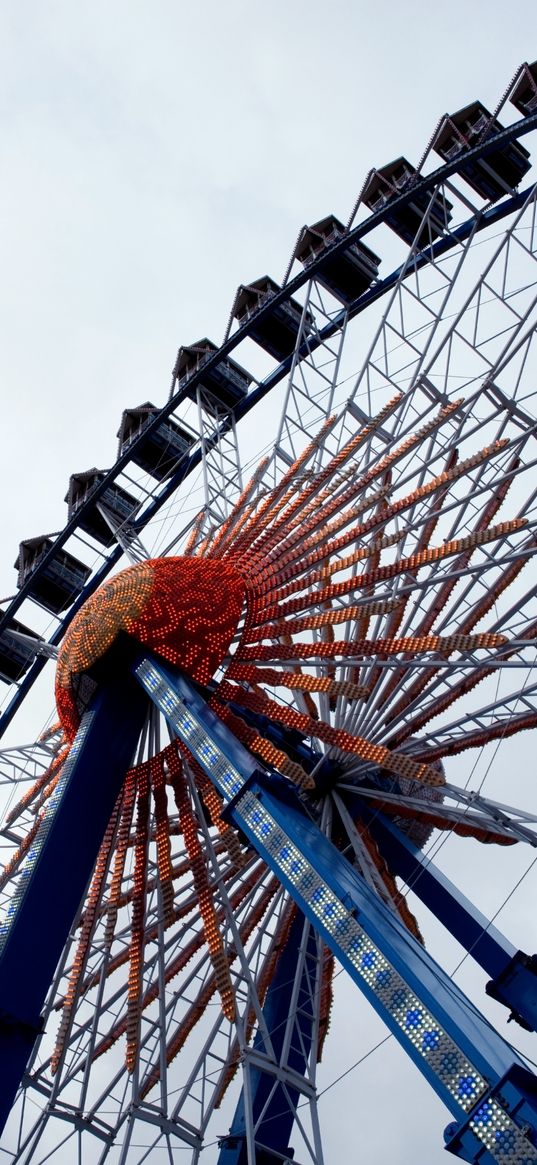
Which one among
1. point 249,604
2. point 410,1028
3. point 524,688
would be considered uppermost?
point 524,688

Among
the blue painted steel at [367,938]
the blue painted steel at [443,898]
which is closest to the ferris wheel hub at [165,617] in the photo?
the blue painted steel at [367,938]

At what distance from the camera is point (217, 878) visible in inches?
666

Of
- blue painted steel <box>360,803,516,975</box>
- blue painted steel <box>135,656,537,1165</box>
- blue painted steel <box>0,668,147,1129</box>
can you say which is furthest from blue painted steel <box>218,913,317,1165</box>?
blue painted steel <box>135,656,537,1165</box>

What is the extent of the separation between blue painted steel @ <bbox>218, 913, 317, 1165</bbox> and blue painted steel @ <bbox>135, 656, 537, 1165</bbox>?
3.86 meters

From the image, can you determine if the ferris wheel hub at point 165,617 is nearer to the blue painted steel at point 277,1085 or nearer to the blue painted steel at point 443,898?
the blue painted steel at point 443,898

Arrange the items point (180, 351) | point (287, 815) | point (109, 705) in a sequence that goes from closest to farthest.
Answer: point (287, 815), point (109, 705), point (180, 351)

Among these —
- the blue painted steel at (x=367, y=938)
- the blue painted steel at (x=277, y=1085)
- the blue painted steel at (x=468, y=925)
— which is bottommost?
the blue painted steel at (x=277, y=1085)

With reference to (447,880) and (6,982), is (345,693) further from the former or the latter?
(6,982)

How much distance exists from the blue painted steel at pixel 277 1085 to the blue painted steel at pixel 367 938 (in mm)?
3859

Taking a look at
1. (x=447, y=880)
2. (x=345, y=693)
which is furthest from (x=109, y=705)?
(x=447, y=880)

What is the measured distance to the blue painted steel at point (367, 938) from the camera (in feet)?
35.9

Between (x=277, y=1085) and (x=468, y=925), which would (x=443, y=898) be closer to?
(x=468, y=925)

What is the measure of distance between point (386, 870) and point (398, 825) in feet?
2.61

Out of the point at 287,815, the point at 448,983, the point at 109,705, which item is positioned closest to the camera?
the point at 448,983
